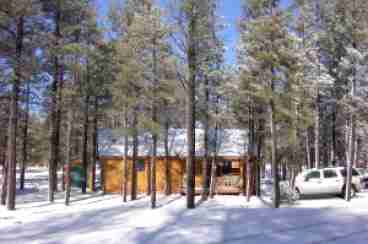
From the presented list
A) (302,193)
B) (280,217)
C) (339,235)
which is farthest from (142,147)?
(339,235)

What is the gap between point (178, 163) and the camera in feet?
80.6

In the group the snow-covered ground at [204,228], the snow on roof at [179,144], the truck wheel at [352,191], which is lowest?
the truck wheel at [352,191]

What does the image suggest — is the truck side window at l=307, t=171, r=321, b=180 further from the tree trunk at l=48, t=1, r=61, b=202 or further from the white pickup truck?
the tree trunk at l=48, t=1, r=61, b=202

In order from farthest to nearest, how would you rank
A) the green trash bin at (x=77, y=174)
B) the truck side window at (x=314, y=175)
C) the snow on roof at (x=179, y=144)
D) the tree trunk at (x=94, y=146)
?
the green trash bin at (x=77, y=174) → the tree trunk at (x=94, y=146) → the snow on roof at (x=179, y=144) → the truck side window at (x=314, y=175)

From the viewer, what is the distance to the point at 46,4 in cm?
1788

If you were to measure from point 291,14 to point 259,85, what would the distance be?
286cm

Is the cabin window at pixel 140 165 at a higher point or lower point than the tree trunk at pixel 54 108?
lower

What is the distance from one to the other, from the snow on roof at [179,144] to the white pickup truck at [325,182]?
14.2 ft

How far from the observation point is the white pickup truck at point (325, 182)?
19.5 metres

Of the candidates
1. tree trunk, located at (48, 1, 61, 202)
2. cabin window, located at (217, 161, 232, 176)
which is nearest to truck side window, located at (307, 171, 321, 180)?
cabin window, located at (217, 161, 232, 176)

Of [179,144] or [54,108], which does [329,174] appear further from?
[54,108]

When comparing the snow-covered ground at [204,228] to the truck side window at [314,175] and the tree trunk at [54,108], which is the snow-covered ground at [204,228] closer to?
the tree trunk at [54,108]

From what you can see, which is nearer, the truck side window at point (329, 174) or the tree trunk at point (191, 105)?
the tree trunk at point (191, 105)

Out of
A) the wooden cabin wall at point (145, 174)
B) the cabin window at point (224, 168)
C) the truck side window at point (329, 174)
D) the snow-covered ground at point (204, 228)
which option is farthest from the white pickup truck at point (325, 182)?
the snow-covered ground at point (204, 228)
